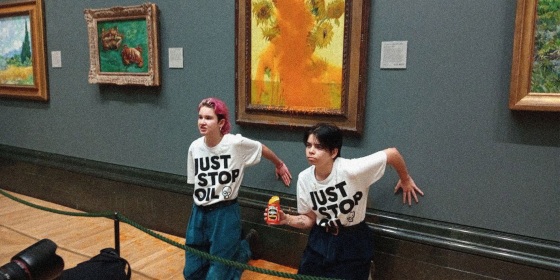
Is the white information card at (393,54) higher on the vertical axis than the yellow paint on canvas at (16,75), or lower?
higher

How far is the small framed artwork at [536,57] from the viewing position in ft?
8.17

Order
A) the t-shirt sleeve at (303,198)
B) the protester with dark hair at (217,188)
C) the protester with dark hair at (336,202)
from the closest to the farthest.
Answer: the protester with dark hair at (336,202)
the t-shirt sleeve at (303,198)
the protester with dark hair at (217,188)

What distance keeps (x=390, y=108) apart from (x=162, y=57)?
2267mm

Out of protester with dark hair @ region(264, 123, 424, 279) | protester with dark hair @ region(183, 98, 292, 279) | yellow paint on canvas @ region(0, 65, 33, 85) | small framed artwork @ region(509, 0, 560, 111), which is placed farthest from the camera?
yellow paint on canvas @ region(0, 65, 33, 85)

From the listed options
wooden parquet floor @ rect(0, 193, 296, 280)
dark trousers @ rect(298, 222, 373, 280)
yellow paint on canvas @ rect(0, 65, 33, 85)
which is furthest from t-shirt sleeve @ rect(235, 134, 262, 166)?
yellow paint on canvas @ rect(0, 65, 33, 85)

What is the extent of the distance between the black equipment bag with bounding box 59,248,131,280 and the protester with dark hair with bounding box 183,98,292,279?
0.64 m

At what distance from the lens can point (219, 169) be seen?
3275 millimetres

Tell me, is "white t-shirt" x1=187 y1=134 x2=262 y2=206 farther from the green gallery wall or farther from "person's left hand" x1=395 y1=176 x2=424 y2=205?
"person's left hand" x1=395 y1=176 x2=424 y2=205

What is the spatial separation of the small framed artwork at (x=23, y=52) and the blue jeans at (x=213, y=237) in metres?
3.09

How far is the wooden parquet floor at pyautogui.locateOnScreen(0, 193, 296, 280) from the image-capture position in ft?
11.8

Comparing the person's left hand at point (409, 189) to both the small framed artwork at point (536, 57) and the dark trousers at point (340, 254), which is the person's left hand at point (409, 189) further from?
the small framed artwork at point (536, 57)

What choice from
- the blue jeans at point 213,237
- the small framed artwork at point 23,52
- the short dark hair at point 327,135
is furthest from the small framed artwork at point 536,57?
the small framed artwork at point 23,52

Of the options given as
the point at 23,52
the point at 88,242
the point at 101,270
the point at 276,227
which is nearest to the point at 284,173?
the point at 276,227

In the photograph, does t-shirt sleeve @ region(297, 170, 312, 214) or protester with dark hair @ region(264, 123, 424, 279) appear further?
t-shirt sleeve @ region(297, 170, 312, 214)
